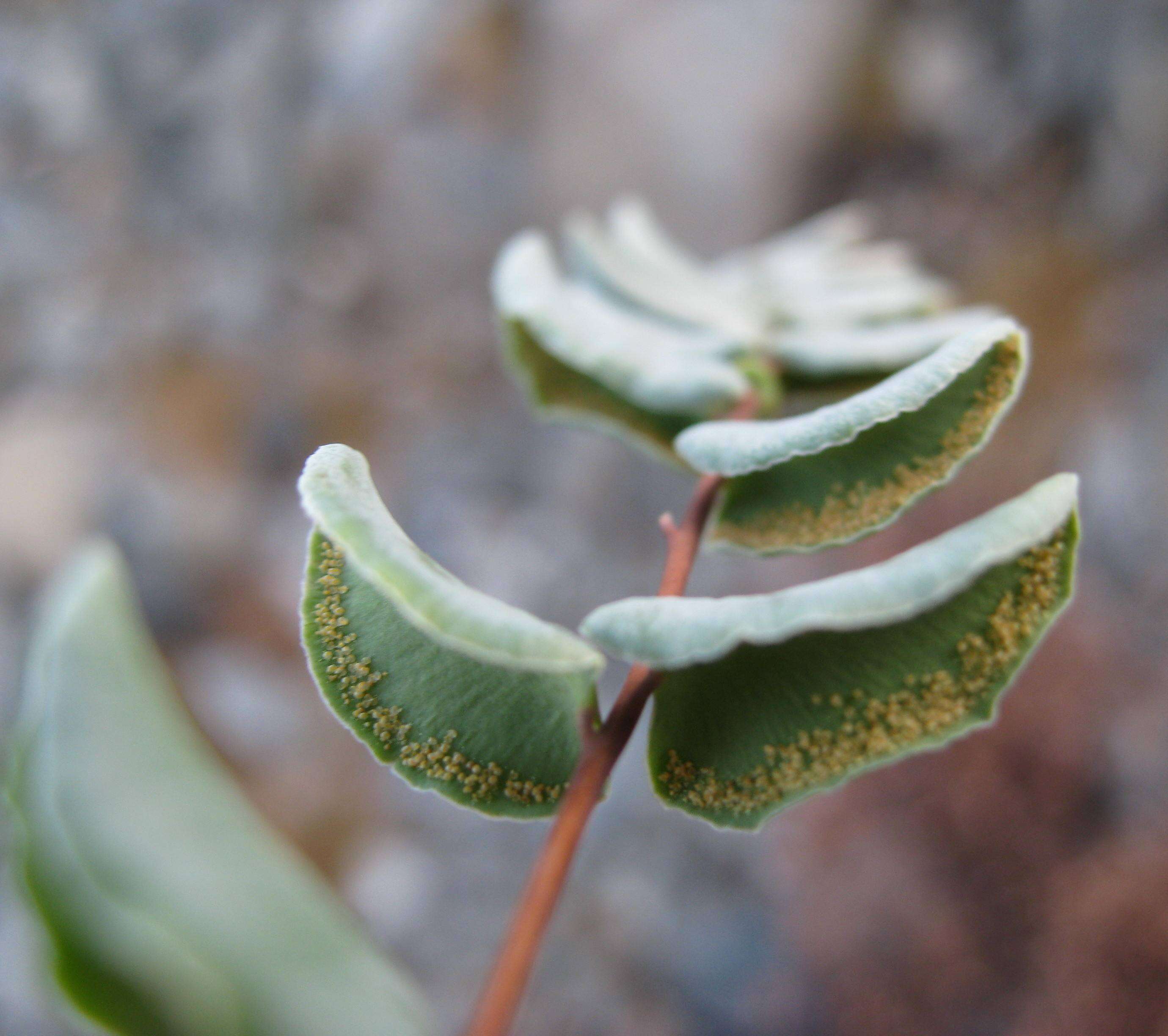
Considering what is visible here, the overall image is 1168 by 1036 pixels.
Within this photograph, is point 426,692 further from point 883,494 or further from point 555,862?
point 883,494

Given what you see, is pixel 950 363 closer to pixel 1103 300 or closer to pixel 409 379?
pixel 1103 300

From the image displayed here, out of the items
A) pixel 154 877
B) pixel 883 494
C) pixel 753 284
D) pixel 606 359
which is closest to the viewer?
pixel 154 877

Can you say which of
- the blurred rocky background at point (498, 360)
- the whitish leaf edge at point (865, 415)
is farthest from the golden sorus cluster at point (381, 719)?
the blurred rocky background at point (498, 360)

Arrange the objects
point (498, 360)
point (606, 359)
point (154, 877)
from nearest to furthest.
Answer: point (154, 877), point (606, 359), point (498, 360)

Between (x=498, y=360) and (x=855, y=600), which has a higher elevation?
(x=855, y=600)

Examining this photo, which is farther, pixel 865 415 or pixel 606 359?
pixel 606 359

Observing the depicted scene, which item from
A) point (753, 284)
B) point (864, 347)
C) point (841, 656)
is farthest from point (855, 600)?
point (753, 284)
